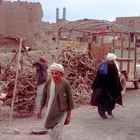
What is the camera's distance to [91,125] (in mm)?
11070

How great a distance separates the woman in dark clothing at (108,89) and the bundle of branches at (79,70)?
7.51 ft

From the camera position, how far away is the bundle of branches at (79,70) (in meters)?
14.6

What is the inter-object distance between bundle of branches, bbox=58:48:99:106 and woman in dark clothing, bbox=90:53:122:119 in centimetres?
229

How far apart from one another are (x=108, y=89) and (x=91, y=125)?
1.38 meters

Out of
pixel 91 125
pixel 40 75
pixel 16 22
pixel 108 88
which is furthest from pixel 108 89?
pixel 16 22

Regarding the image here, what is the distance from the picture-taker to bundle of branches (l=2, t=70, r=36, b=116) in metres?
12.9

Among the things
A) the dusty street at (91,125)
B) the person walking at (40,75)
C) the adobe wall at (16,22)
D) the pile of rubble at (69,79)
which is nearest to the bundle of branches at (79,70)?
the pile of rubble at (69,79)

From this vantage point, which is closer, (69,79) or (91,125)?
(91,125)

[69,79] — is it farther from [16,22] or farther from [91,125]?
[16,22]

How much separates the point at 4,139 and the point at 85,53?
6276mm

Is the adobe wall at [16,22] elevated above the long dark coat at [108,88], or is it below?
above

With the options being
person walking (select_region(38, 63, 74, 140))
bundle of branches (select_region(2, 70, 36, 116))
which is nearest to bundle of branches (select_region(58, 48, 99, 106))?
bundle of branches (select_region(2, 70, 36, 116))

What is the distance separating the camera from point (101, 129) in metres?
10.6

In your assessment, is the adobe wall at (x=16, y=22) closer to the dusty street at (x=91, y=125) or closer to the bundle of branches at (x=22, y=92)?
the dusty street at (x=91, y=125)
